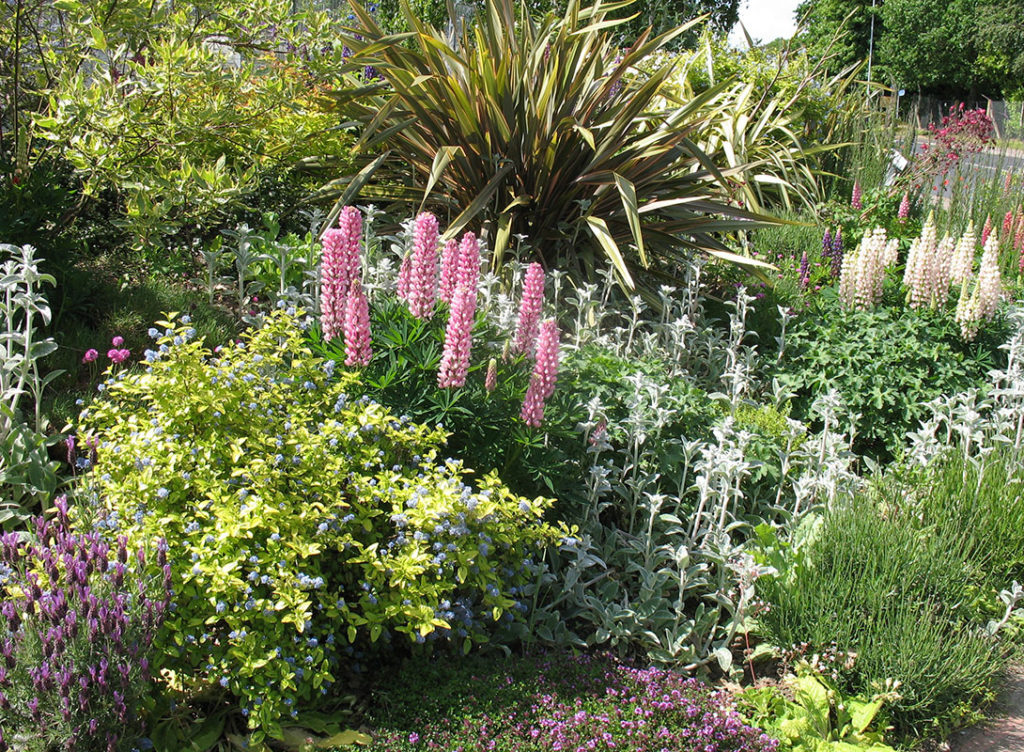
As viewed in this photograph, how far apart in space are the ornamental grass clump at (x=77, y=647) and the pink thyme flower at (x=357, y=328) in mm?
978

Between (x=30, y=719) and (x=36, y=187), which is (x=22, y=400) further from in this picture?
(x=30, y=719)

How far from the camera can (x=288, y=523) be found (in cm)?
250

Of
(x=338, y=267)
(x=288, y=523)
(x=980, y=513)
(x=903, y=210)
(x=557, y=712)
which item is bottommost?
(x=557, y=712)

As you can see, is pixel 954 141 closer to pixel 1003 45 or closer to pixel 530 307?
pixel 530 307

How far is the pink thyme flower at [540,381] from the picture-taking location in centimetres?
293

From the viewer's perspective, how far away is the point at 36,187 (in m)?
4.00

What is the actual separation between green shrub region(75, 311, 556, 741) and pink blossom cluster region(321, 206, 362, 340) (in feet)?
0.50

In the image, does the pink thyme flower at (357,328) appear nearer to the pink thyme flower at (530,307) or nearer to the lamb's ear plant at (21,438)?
the pink thyme flower at (530,307)

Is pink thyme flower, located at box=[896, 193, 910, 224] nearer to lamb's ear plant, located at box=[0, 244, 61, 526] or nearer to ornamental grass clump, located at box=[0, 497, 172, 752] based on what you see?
lamb's ear plant, located at box=[0, 244, 61, 526]

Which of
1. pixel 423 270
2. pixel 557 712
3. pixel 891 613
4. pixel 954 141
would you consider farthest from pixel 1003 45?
pixel 557 712

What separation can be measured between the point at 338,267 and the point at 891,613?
7.65 ft

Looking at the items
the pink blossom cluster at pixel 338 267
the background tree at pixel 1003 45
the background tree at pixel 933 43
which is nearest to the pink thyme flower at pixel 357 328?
the pink blossom cluster at pixel 338 267

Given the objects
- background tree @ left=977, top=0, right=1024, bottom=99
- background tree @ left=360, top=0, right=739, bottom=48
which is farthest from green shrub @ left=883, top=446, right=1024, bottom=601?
background tree @ left=977, top=0, right=1024, bottom=99

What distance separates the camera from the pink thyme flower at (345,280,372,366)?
9.64ft
